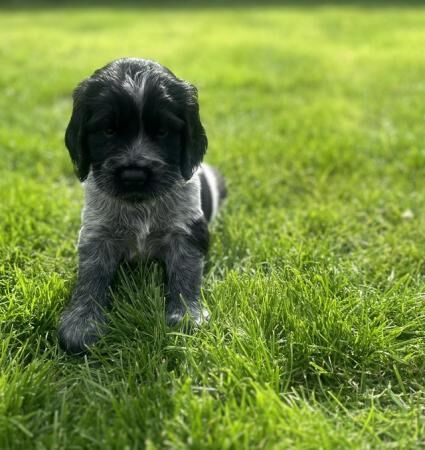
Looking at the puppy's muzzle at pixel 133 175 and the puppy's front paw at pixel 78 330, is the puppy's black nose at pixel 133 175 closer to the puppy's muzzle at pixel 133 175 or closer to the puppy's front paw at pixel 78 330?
the puppy's muzzle at pixel 133 175

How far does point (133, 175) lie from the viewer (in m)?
2.59

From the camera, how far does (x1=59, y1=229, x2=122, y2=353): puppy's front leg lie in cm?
251

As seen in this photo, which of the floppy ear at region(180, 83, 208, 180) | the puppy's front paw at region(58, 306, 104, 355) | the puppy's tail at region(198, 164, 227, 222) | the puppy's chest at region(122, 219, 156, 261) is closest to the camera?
the puppy's front paw at region(58, 306, 104, 355)

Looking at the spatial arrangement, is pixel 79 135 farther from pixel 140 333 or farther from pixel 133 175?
pixel 140 333

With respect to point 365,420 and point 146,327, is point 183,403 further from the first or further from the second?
point 365,420

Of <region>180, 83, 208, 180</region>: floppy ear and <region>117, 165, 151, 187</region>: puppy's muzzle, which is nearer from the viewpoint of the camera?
<region>117, 165, 151, 187</region>: puppy's muzzle

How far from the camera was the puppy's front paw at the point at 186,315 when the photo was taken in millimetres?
2533

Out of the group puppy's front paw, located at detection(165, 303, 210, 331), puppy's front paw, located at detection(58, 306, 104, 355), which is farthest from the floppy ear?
puppy's front paw, located at detection(58, 306, 104, 355)

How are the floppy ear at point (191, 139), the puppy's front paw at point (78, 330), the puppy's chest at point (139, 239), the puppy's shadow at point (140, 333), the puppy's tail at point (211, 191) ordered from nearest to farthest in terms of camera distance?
the puppy's shadow at point (140, 333) → the puppy's front paw at point (78, 330) → the floppy ear at point (191, 139) → the puppy's chest at point (139, 239) → the puppy's tail at point (211, 191)

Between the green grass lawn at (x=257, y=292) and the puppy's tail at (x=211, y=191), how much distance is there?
11 centimetres

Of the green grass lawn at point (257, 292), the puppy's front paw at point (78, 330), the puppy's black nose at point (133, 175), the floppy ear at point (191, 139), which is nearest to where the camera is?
the green grass lawn at point (257, 292)

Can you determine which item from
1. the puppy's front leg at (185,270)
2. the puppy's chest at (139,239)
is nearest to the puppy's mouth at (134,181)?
the puppy's chest at (139,239)

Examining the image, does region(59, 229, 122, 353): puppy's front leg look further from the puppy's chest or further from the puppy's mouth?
the puppy's mouth

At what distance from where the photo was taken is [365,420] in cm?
206
